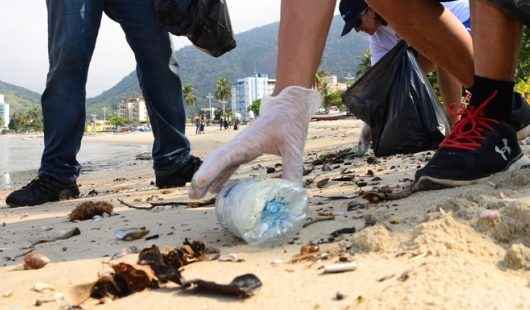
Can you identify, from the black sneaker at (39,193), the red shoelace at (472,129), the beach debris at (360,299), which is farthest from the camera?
the black sneaker at (39,193)

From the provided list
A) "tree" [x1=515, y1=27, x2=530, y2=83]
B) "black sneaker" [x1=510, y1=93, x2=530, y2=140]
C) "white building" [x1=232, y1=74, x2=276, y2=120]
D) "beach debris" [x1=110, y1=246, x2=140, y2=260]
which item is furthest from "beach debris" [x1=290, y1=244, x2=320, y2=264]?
"white building" [x1=232, y1=74, x2=276, y2=120]

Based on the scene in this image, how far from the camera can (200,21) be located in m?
3.65

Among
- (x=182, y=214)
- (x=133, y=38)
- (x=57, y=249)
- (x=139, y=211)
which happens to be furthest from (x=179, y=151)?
(x=57, y=249)

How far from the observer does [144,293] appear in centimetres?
132

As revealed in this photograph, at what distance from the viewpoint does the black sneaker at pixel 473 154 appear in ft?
6.79

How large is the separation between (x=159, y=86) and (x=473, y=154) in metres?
2.38

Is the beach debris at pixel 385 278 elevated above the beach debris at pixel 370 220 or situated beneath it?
situated beneath

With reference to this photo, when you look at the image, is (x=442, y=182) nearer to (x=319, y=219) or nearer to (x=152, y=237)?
(x=319, y=219)

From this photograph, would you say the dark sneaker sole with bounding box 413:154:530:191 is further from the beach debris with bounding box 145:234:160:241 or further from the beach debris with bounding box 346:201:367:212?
the beach debris with bounding box 145:234:160:241

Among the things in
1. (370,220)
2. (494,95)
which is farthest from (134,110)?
(370,220)

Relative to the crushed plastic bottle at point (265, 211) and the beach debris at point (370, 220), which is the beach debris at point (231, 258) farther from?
the beach debris at point (370, 220)

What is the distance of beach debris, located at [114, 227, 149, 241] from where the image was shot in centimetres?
193

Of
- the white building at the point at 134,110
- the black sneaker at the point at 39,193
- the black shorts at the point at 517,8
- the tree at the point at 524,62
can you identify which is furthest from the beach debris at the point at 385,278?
the white building at the point at 134,110

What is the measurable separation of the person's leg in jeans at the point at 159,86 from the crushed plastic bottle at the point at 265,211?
7.32 ft
